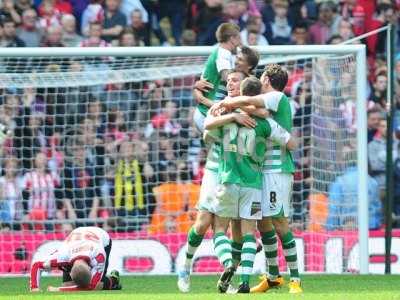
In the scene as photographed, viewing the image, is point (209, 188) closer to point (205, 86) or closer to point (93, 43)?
point (205, 86)

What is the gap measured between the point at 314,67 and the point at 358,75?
126 cm

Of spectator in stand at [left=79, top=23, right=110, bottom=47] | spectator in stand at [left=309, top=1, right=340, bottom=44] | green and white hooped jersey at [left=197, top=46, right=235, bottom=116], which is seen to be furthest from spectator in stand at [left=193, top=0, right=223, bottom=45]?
green and white hooped jersey at [left=197, top=46, right=235, bottom=116]

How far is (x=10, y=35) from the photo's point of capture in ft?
59.4

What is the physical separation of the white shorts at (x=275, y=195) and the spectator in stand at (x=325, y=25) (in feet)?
28.3

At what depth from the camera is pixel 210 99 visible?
463 inches

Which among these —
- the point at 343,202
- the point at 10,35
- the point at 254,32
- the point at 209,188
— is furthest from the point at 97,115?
the point at 209,188

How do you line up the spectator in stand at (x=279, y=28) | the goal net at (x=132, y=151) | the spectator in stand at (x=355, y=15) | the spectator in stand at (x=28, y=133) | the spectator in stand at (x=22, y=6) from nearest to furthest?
1. the goal net at (x=132, y=151)
2. the spectator in stand at (x=28, y=133)
3. the spectator in stand at (x=22, y=6)
4. the spectator in stand at (x=279, y=28)
5. the spectator in stand at (x=355, y=15)

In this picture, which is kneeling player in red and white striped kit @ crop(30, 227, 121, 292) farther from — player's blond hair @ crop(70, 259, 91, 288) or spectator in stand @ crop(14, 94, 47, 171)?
spectator in stand @ crop(14, 94, 47, 171)

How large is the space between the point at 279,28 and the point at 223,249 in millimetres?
8938

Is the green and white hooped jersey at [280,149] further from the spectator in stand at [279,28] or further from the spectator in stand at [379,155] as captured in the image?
the spectator in stand at [279,28]

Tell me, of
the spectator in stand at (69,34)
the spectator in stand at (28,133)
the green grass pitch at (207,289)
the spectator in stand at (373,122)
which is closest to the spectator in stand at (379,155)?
the spectator in stand at (373,122)

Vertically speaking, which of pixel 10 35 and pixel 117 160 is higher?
pixel 10 35

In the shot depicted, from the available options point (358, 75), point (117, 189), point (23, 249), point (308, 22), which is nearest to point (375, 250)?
point (358, 75)

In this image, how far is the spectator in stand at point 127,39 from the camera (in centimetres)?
1798
